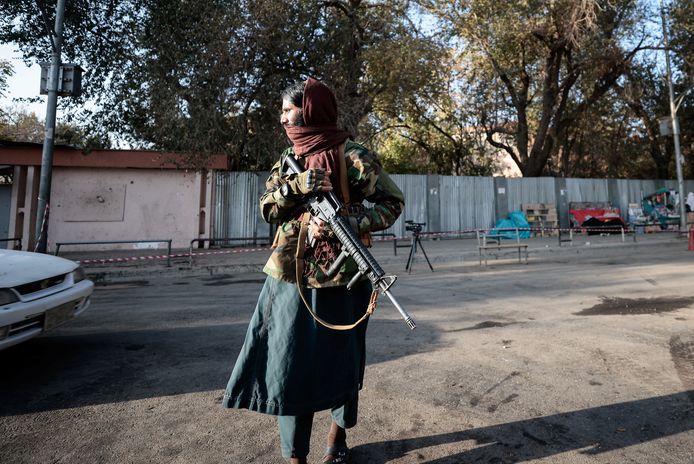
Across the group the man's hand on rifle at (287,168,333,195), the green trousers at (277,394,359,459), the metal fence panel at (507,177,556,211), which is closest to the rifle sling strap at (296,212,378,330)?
the man's hand on rifle at (287,168,333,195)

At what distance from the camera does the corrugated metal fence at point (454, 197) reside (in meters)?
14.0

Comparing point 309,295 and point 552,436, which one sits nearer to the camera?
point 309,295

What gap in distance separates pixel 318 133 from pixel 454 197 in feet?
51.1

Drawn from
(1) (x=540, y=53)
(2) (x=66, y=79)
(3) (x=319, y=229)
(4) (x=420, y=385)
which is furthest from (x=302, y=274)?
(1) (x=540, y=53)

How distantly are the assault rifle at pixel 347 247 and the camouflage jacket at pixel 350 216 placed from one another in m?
0.06

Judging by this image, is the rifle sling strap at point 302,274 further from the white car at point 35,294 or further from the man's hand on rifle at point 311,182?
the white car at point 35,294

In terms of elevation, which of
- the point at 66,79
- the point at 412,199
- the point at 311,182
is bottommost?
the point at 311,182

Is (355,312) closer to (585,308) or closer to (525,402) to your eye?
(525,402)

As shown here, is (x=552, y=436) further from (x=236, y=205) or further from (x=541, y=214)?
(x=541, y=214)

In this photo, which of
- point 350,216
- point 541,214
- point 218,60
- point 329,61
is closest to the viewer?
point 350,216

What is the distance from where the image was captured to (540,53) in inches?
687

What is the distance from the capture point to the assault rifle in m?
1.78

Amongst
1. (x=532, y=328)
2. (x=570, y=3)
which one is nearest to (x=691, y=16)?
(x=570, y=3)

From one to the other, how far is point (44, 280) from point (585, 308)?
5.82 metres
